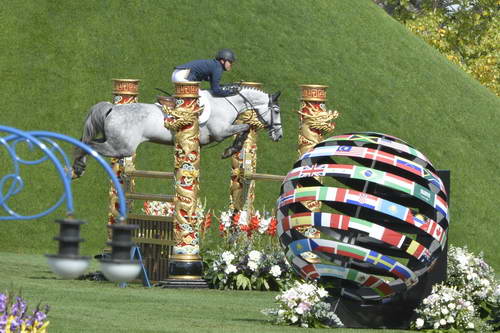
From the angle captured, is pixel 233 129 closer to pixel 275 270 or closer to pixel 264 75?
pixel 275 270

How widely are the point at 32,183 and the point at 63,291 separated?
1569 centimetres

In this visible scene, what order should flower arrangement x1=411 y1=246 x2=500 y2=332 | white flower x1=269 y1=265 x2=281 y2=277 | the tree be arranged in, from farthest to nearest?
1. the tree
2. white flower x1=269 y1=265 x2=281 y2=277
3. flower arrangement x1=411 y1=246 x2=500 y2=332

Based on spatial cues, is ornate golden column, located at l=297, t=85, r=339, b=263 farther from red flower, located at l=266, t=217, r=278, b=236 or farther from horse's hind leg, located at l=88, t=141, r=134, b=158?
horse's hind leg, located at l=88, t=141, r=134, b=158

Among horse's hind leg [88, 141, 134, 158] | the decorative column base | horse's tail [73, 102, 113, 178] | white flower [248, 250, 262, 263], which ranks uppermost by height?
horse's tail [73, 102, 113, 178]

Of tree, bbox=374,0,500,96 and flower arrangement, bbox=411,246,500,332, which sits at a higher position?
tree, bbox=374,0,500,96

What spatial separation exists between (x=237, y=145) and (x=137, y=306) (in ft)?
22.3

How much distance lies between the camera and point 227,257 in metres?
21.8

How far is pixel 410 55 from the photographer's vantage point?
42.3m

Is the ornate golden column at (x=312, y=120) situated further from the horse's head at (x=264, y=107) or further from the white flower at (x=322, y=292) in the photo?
the white flower at (x=322, y=292)

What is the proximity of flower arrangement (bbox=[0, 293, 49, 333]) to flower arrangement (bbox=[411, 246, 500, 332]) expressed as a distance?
5.95 metres

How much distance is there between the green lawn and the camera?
48.0 feet

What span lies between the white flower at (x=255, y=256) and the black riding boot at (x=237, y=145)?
2676 millimetres

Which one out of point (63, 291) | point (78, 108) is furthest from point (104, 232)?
point (63, 291)

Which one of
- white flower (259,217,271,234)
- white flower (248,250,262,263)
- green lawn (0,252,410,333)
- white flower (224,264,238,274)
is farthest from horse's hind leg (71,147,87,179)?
white flower (248,250,262,263)
